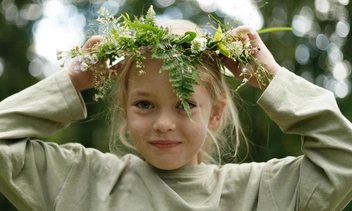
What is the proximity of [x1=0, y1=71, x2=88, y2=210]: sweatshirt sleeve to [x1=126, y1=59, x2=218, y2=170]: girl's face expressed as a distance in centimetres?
30

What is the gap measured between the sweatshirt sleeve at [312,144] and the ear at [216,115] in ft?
0.92

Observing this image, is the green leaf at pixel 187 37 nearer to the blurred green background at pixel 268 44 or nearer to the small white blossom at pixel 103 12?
the small white blossom at pixel 103 12

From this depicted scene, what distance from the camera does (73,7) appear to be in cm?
637

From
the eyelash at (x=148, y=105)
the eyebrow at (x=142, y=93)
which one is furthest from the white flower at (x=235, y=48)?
the eyebrow at (x=142, y=93)

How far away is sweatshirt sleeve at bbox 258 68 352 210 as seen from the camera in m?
2.12

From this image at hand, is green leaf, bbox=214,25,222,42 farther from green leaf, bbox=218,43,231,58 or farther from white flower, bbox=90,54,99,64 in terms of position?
white flower, bbox=90,54,99,64

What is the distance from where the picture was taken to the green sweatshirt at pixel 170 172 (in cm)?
214

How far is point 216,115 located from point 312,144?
47 centimetres

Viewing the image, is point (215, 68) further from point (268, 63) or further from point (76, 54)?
point (76, 54)

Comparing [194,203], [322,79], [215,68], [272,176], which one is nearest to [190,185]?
[194,203]

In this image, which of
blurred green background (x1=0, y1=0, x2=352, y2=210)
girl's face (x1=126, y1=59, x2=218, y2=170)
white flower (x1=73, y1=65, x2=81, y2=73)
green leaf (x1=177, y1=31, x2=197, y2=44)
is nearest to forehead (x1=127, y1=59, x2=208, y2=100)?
girl's face (x1=126, y1=59, x2=218, y2=170)

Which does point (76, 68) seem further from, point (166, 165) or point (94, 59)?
point (166, 165)

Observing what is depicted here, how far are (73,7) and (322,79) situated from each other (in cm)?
288

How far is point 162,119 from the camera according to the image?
215cm
